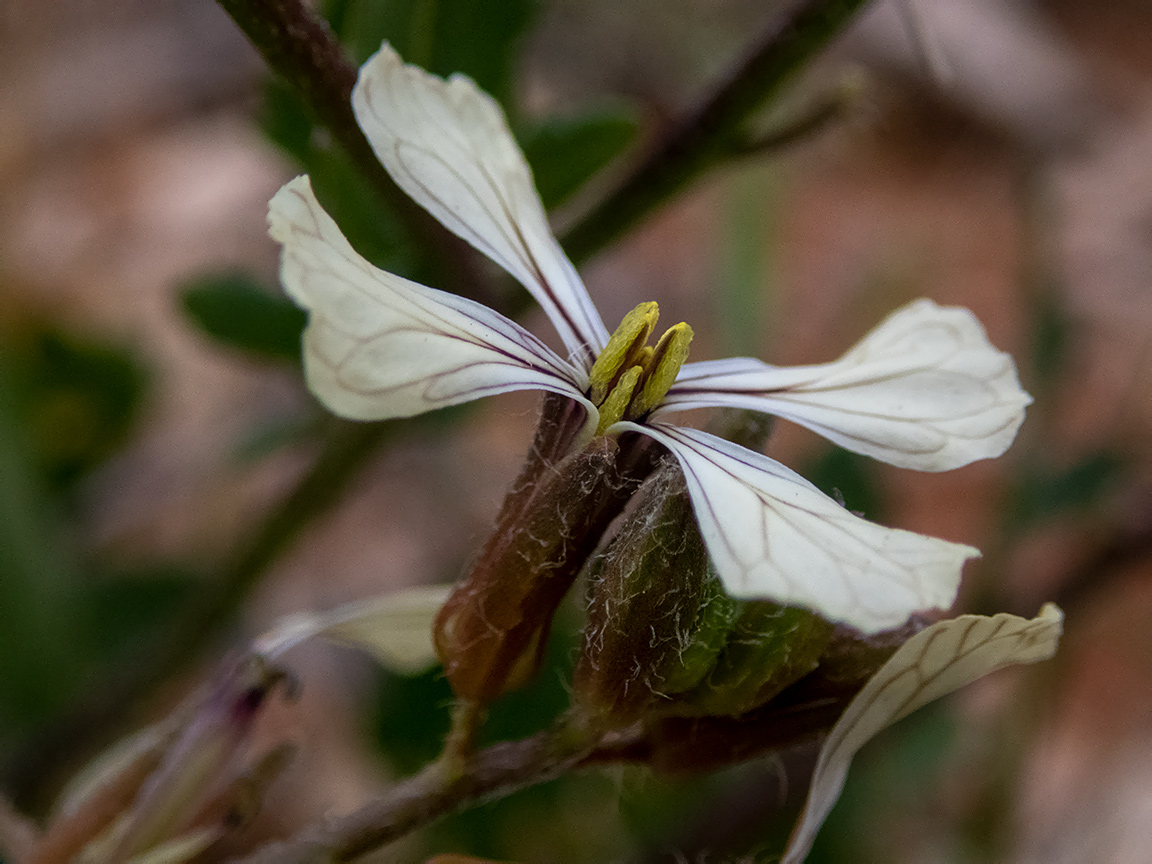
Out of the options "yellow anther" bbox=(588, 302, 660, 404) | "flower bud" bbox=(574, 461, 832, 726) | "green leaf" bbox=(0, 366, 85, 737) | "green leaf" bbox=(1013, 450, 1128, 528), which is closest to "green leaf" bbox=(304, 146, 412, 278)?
"yellow anther" bbox=(588, 302, 660, 404)

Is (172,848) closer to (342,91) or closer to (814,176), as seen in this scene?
(342,91)

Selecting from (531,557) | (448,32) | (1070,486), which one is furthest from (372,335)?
(1070,486)

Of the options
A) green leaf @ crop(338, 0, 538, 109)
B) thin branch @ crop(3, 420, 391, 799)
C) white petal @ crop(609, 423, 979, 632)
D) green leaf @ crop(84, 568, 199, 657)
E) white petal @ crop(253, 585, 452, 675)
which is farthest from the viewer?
green leaf @ crop(84, 568, 199, 657)

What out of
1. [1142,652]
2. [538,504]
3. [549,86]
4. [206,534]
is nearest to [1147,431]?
[1142,652]

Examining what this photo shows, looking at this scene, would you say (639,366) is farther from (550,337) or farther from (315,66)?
(550,337)

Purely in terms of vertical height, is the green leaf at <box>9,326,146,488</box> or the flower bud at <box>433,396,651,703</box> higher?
the flower bud at <box>433,396,651,703</box>

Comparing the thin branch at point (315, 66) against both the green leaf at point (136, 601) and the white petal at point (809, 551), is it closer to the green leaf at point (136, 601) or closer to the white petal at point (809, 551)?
the white petal at point (809, 551)

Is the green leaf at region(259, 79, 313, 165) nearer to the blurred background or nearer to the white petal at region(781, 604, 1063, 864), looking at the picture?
the blurred background
